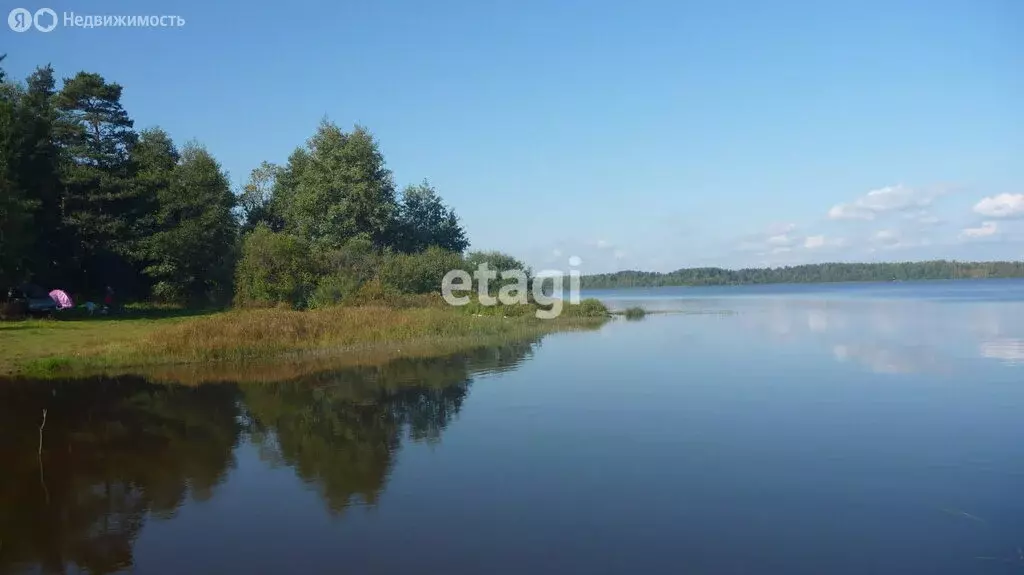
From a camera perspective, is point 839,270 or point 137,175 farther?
point 839,270

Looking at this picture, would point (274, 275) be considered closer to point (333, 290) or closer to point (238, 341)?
point (333, 290)

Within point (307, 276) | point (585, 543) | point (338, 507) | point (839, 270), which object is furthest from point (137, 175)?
point (839, 270)

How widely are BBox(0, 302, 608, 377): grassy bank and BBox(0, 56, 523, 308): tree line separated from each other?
4.66 metres

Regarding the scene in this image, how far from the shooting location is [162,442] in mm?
13867

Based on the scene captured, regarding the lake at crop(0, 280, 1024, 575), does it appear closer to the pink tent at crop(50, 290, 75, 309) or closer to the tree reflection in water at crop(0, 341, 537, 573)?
the tree reflection in water at crop(0, 341, 537, 573)

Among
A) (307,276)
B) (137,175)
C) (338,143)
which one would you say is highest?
(338,143)

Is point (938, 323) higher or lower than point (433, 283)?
lower

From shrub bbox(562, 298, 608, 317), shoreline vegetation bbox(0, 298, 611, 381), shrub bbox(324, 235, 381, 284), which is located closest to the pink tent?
shoreline vegetation bbox(0, 298, 611, 381)

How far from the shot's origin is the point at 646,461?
11898mm

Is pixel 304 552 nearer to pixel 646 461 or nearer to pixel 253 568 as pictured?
pixel 253 568

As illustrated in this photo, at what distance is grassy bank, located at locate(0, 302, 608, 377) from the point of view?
2220 cm

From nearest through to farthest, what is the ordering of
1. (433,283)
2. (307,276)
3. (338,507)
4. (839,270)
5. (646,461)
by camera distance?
(338,507), (646,461), (307,276), (433,283), (839,270)

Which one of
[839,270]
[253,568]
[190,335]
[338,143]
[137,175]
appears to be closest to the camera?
[253,568]

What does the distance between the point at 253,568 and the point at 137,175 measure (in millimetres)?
35180
